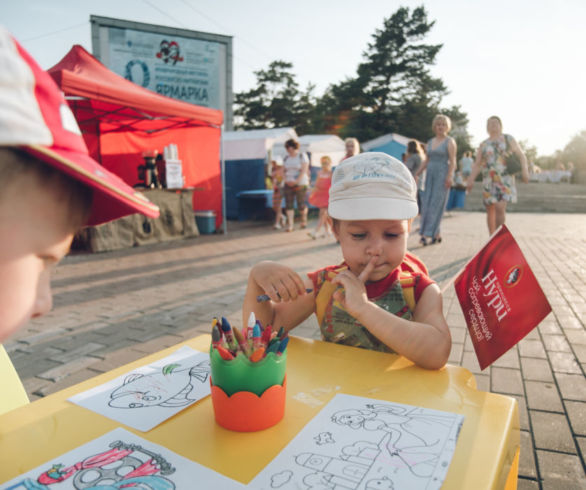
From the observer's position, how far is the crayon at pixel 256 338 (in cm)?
91

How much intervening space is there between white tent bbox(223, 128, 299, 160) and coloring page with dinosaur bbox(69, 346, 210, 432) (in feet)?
38.5

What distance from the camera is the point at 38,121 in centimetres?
47

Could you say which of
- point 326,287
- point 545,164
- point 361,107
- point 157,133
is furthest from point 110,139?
point 545,164

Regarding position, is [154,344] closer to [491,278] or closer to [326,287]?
[326,287]

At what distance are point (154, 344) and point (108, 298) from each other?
4.96 feet

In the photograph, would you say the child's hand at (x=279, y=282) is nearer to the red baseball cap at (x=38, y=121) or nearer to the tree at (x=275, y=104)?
the red baseball cap at (x=38, y=121)

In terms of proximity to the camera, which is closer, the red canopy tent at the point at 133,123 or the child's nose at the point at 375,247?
the child's nose at the point at 375,247

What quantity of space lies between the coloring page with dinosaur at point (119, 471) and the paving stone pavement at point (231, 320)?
1.38 metres

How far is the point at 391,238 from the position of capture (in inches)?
52.8

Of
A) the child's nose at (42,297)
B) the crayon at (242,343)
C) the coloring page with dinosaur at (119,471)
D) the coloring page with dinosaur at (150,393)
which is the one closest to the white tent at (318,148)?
the coloring page with dinosaur at (150,393)

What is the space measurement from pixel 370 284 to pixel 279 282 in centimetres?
35

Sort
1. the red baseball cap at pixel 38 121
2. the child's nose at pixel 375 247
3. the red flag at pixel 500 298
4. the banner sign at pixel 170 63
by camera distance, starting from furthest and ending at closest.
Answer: the banner sign at pixel 170 63 → the child's nose at pixel 375 247 → the red flag at pixel 500 298 → the red baseball cap at pixel 38 121

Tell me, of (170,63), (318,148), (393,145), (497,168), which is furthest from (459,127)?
(497,168)

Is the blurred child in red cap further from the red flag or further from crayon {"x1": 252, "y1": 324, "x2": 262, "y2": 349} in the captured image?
the red flag
